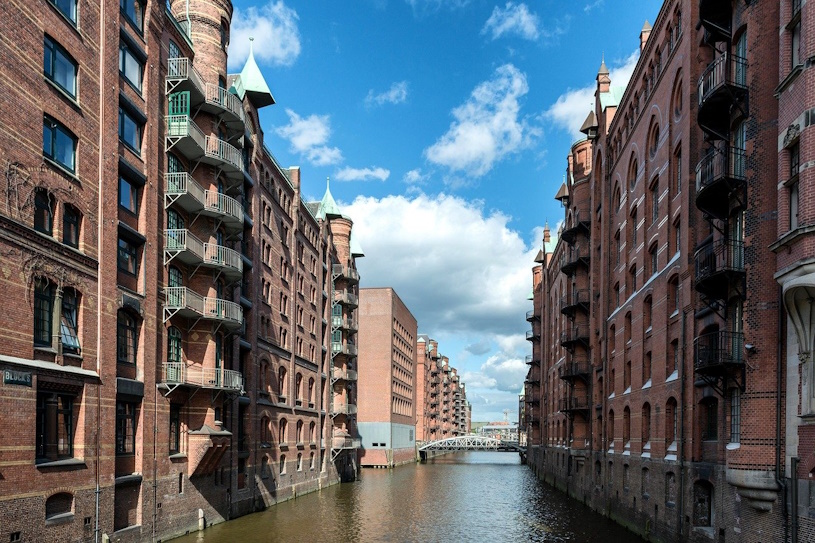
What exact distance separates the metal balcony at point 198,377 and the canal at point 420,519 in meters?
6.07

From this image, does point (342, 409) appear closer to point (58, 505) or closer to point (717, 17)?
point (58, 505)

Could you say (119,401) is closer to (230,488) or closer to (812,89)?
(230,488)

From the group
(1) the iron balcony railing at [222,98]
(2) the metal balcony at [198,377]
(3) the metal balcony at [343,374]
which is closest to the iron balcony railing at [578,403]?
(3) the metal balcony at [343,374]

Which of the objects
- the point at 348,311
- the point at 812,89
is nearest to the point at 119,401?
the point at 812,89

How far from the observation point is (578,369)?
158 feet

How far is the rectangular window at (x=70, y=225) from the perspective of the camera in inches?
835

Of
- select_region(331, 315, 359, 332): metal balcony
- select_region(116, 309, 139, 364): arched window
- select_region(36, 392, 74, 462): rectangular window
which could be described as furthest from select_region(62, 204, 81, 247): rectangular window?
select_region(331, 315, 359, 332): metal balcony

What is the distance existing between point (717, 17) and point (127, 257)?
21.3 meters

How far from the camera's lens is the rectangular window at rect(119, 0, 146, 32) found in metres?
25.0

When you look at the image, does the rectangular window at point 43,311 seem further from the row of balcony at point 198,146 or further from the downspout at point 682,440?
the downspout at point 682,440

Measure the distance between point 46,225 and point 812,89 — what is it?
802 inches

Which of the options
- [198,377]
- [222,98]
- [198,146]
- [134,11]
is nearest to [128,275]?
[198,377]

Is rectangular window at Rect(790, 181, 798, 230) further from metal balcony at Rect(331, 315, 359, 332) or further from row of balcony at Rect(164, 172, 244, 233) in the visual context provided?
metal balcony at Rect(331, 315, 359, 332)

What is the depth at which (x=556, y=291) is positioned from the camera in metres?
66.8
